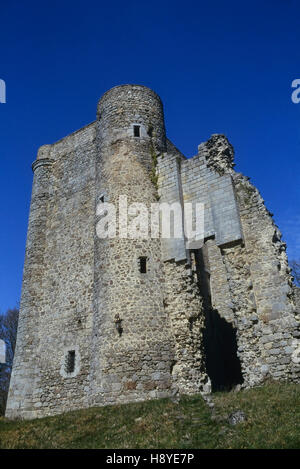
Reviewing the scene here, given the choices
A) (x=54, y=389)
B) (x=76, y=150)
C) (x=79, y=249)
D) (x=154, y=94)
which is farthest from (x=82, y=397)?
(x=154, y=94)

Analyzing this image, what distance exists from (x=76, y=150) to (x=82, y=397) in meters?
11.0

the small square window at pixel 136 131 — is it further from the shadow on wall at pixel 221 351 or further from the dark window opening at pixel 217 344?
the shadow on wall at pixel 221 351


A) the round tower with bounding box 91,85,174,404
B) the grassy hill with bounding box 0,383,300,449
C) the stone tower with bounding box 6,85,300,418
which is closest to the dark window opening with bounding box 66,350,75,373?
the stone tower with bounding box 6,85,300,418

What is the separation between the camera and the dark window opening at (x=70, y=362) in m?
14.7

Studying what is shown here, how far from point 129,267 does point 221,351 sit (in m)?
6.62

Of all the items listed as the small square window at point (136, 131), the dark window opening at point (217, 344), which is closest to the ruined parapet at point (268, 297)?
the dark window opening at point (217, 344)

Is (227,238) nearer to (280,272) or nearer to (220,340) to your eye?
(280,272)

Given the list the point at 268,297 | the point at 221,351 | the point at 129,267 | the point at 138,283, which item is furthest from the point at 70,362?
the point at 268,297

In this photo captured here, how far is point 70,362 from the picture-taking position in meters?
14.8

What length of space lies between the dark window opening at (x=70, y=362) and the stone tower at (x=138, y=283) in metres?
0.05

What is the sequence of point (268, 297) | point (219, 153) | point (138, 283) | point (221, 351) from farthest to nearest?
point (221, 351)
point (219, 153)
point (138, 283)
point (268, 297)

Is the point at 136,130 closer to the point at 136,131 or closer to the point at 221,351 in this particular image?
the point at 136,131

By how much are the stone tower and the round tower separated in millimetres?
42
